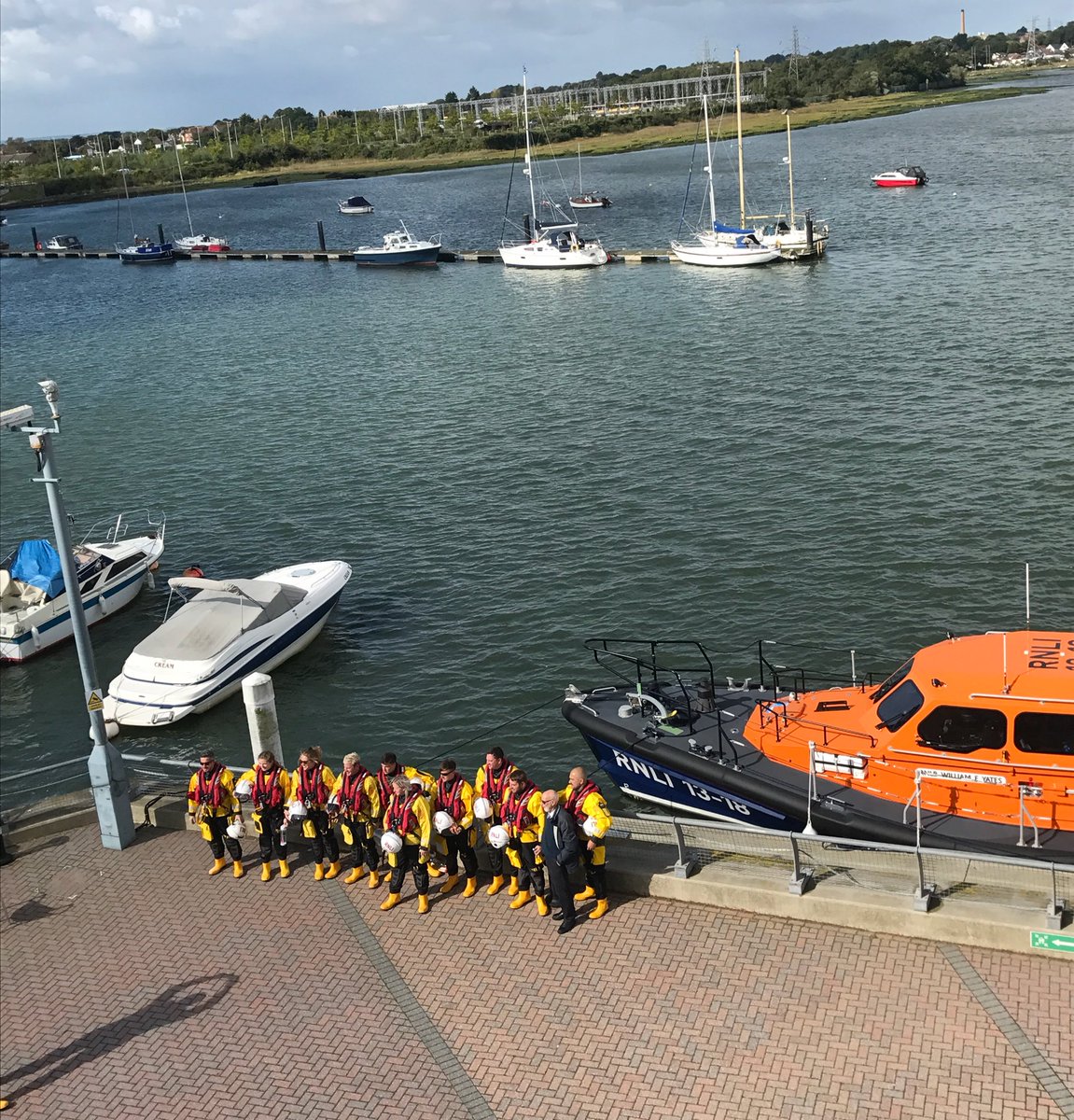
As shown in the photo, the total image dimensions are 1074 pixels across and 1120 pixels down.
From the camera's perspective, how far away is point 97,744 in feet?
49.2

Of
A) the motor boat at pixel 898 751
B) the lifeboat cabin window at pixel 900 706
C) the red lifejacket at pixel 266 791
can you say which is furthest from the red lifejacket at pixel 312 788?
the lifeboat cabin window at pixel 900 706

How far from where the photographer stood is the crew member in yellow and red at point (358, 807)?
44.0ft

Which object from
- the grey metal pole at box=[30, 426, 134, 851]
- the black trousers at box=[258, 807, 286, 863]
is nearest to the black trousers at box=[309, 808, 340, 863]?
the black trousers at box=[258, 807, 286, 863]

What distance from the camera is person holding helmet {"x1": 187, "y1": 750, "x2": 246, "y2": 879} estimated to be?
14.1m

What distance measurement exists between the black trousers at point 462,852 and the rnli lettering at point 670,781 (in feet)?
14.4

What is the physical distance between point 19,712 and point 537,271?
6119 cm

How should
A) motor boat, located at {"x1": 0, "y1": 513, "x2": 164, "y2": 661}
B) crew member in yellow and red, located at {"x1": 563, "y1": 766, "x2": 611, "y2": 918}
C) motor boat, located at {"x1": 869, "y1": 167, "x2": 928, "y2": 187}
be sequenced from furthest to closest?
1. motor boat, located at {"x1": 869, "y1": 167, "x2": 928, "y2": 187}
2. motor boat, located at {"x1": 0, "y1": 513, "x2": 164, "y2": 661}
3. crew member in yellow and red, located at {"x1": 563, "y1": 766, "x2": 611, "y2": 918}

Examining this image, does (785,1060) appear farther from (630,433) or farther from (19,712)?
(630,433)

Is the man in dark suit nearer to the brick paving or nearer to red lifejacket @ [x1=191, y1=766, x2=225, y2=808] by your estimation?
the brick paving

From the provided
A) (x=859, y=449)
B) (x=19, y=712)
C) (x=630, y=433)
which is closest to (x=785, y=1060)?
(x=19, y=712)

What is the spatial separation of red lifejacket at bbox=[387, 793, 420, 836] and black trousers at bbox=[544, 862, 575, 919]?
153 cm

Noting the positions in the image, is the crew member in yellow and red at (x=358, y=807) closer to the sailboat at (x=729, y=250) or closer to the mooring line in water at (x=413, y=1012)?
the mooring line in water at (x=413, y=1012)

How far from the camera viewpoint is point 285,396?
52.2 metres

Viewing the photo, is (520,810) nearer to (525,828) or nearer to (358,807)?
(525,828)
